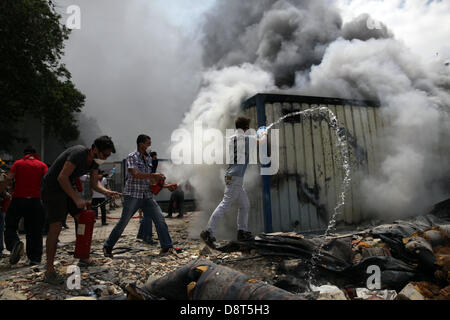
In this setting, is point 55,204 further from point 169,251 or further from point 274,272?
point 274,272

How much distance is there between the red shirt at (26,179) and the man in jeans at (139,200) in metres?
1.30

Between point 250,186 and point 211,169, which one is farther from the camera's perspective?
point 211,169

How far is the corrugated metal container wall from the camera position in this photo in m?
4.88

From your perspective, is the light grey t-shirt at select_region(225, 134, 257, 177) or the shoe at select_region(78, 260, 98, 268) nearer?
the shoe at select_region(78, 260, 98, 268)

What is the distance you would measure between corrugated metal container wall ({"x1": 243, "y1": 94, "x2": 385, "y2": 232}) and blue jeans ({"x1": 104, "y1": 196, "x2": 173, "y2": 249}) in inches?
67.5

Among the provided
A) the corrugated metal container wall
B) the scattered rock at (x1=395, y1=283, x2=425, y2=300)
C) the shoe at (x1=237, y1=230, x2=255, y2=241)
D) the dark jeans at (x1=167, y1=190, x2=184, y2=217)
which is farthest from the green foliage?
the scattered rock at (x1=395, y1=283, x2=425, y2=300)

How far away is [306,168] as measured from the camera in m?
5.12

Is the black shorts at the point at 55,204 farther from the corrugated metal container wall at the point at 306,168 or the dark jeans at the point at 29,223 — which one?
the corrugated metal container wall at the point at 306,168

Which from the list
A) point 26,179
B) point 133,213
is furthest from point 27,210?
point 133,213

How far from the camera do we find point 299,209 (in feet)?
16.5

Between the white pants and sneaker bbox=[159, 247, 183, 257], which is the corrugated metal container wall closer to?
the white pants
